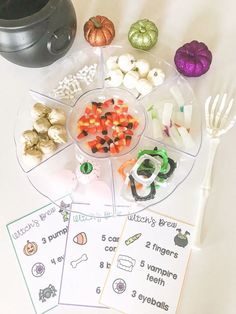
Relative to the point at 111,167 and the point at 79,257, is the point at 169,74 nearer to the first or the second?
the point at 111,167

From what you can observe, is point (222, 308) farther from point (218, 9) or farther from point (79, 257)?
point (218, 9)

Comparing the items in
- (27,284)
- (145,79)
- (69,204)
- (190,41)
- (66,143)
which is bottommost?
(27,284)

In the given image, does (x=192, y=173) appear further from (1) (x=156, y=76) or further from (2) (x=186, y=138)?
(1) (x=156, y=76)

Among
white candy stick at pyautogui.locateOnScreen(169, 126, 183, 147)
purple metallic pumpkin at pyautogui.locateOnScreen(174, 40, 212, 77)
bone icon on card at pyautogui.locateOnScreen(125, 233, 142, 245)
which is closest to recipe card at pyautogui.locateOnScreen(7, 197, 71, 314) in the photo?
bone icon on card at pyautogui.locateOnScreen(125, 233, 142, 245)

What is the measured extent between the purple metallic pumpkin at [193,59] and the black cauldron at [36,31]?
209mm

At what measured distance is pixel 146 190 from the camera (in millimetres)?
808

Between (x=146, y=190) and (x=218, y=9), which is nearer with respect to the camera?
(x=146, y=190)

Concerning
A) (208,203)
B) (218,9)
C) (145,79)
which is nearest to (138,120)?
(145,79)

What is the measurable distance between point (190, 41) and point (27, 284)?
557 mm

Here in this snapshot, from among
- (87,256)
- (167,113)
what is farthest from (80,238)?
(167,113)

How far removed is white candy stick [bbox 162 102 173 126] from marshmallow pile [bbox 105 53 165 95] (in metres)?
0.05

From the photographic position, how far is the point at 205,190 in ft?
2.64

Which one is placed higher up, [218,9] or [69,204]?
[218,9]

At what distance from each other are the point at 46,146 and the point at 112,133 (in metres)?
0.12
